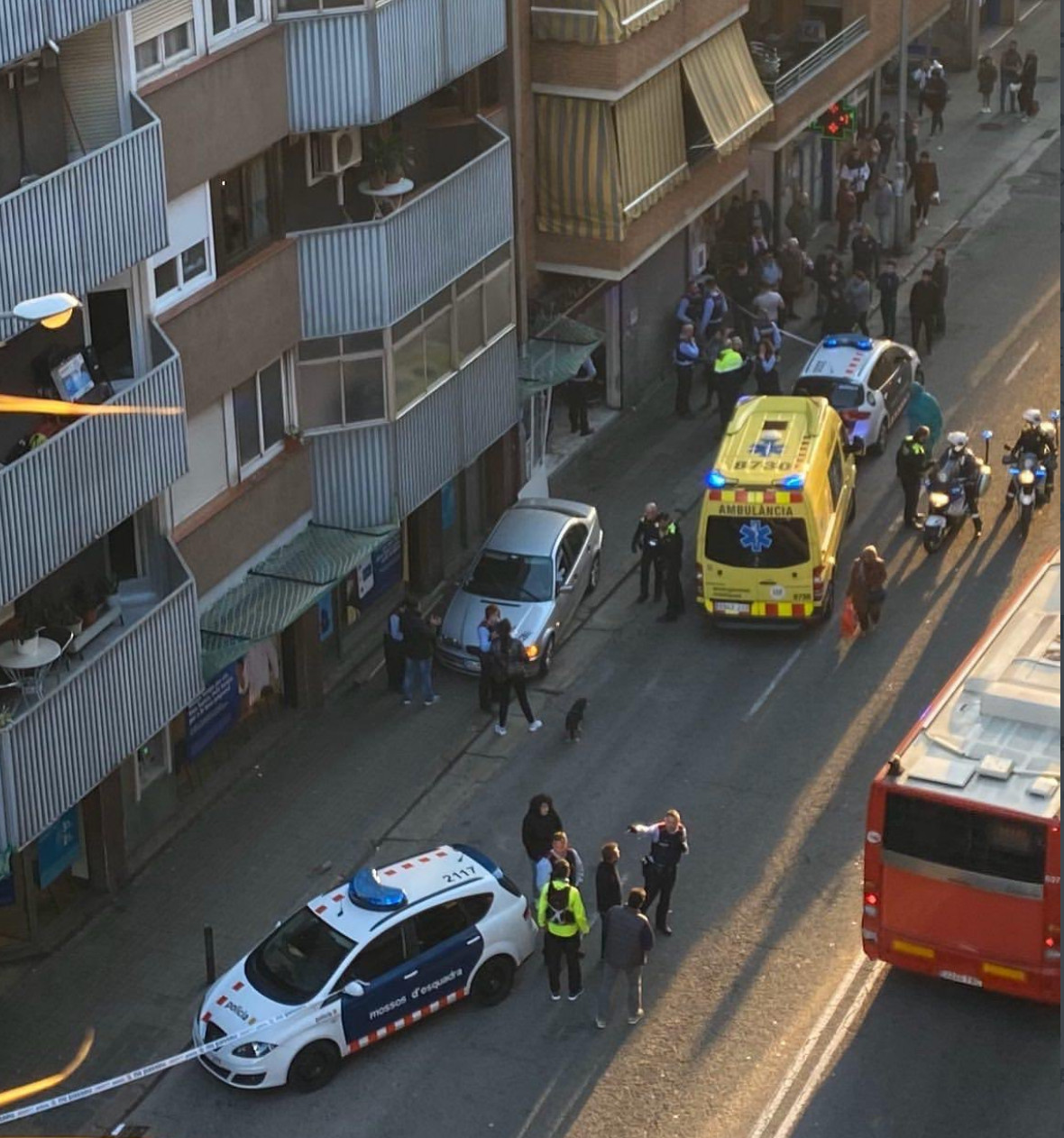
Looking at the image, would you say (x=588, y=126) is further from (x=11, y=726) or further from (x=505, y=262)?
(x=11, y=726)

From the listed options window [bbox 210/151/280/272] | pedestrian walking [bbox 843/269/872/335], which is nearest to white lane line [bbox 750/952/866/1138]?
window [bbox 210/151/280/272]

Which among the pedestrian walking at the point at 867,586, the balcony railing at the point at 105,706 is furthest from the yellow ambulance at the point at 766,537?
the balcony railing at the point at 105,706

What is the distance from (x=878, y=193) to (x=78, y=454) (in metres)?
26.1

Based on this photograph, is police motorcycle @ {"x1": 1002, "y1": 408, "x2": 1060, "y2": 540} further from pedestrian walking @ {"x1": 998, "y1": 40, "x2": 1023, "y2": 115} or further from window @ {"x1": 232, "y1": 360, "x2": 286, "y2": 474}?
pedestrian walking @ {"x1": 998, "y1": 40, "x2": 1023, "y2": 115}

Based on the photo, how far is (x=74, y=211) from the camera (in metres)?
23.1

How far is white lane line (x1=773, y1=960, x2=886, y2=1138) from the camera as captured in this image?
22.7 meters

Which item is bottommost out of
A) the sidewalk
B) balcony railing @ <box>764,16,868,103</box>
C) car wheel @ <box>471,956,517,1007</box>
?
the sidewalk

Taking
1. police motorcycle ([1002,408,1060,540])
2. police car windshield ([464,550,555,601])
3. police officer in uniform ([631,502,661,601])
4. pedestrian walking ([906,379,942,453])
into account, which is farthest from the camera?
pedestrian walking ([906,379,942,453])

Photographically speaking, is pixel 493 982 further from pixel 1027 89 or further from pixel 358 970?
pixel 1027 89

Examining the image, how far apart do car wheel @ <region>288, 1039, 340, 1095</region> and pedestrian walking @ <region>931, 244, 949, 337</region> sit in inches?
891

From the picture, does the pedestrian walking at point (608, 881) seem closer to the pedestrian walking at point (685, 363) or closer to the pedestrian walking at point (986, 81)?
the pedestrian walking at point (685, 363)

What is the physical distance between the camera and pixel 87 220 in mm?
23328

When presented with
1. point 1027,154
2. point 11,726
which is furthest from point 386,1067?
point 1027,154

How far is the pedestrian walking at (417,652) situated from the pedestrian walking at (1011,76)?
29570 millimetres
